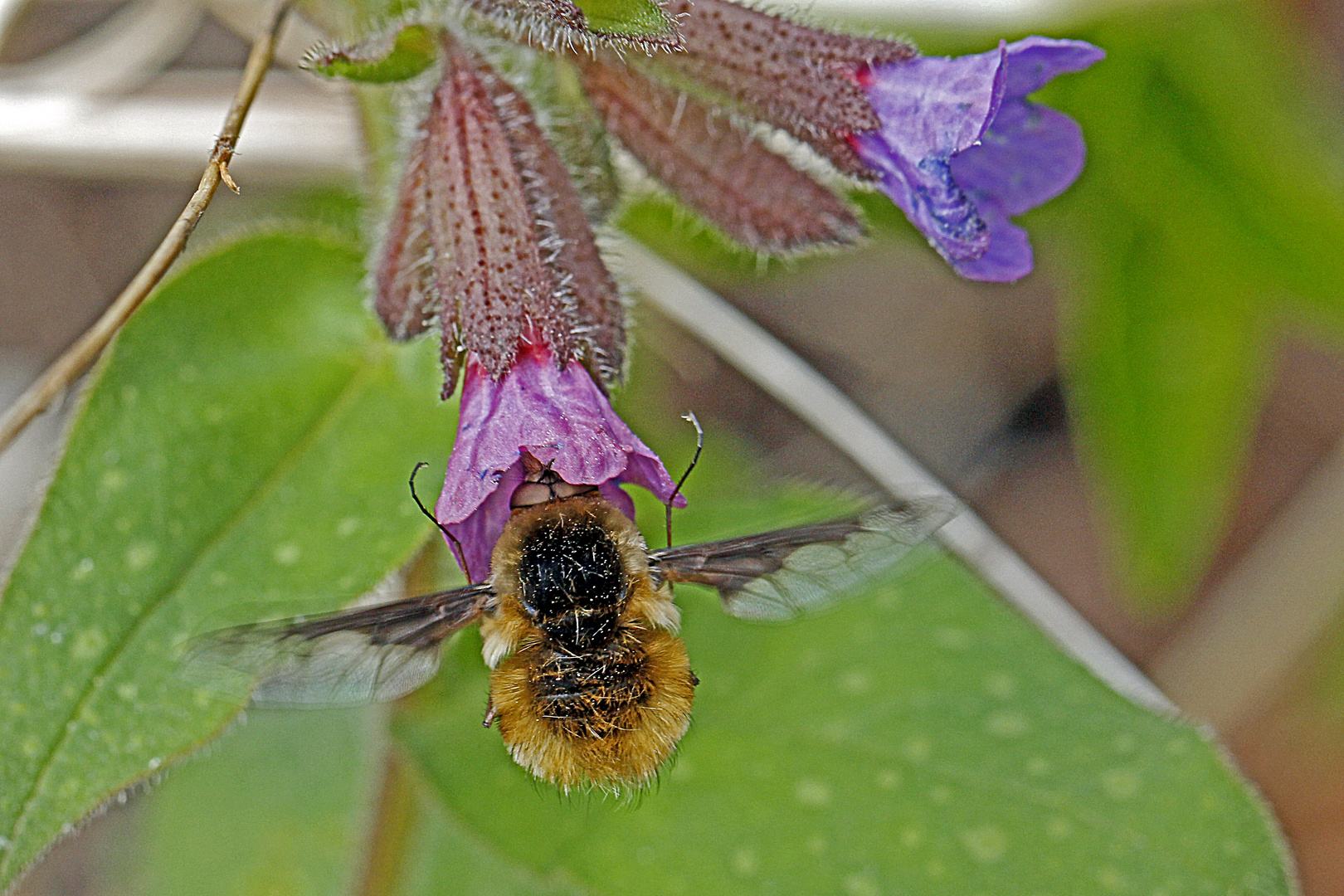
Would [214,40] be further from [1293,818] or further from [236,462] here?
[1293,818]

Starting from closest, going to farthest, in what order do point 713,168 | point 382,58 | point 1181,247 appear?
point 382,58 < point 713,168 < point 1181,247

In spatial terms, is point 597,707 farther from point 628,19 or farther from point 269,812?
point 269,812

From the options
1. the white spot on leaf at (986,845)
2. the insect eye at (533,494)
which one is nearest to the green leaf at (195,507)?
the insect eye at (533,494)

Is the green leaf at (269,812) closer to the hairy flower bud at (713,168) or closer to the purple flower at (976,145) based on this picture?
the hairy flower bud at (713,168)

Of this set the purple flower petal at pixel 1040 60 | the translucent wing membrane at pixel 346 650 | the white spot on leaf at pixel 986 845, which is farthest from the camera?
the white spot on leaf at pixel 986 845

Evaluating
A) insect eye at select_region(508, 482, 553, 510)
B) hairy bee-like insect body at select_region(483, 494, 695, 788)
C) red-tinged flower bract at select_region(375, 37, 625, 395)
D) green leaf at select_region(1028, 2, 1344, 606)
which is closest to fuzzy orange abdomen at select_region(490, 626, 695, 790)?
hairy bee-like insect body at select_region(483, 494, 695, 788)

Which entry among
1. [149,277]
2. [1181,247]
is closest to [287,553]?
[149,277]

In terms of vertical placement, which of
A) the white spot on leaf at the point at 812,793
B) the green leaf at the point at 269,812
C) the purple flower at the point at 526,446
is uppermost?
the purple flower at the point at 526,446

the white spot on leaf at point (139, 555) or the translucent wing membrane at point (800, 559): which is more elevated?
the translucent wing membrane at point (800, 559)
